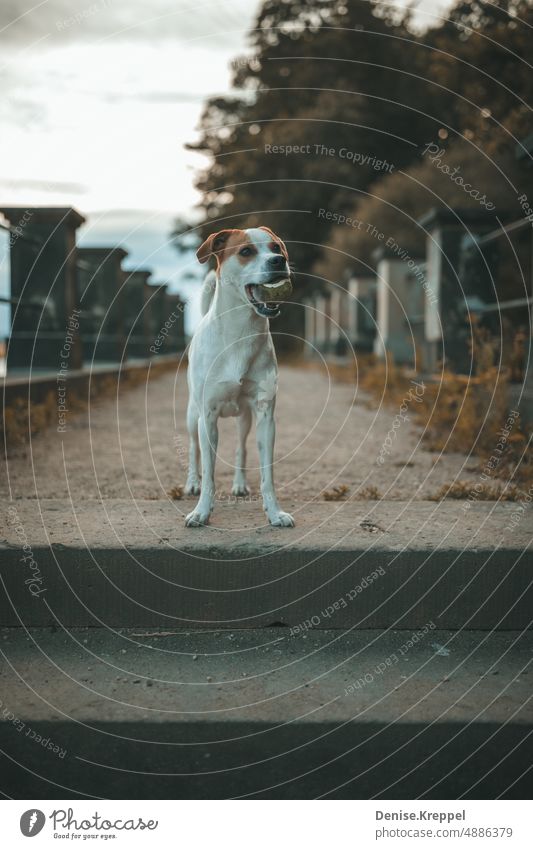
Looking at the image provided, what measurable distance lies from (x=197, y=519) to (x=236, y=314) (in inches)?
37.5

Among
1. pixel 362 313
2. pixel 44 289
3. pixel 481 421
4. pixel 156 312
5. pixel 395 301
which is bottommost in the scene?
pixel 481 421

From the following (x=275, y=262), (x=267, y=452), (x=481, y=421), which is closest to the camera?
(x=275, y=262)

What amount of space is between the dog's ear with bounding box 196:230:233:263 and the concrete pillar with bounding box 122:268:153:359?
17.1 m

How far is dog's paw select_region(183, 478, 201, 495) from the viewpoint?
15.3ft

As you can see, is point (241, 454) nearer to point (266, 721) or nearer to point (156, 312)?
point (266, 721)

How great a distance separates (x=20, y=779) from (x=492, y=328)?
8.58m

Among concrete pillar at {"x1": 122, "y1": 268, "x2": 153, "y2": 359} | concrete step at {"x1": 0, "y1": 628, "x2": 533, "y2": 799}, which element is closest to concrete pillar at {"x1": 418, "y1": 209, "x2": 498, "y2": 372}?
concrete step at {"x1": 0, "y1": 628, "x2": 533, "y2": 799}

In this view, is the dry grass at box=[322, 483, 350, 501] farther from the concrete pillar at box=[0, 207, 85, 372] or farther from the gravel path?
the concrete pillar at box=[0, 207, 85, 372]

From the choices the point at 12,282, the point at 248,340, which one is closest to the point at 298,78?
the point at 12,282

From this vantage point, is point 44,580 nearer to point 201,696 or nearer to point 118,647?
point 118,647

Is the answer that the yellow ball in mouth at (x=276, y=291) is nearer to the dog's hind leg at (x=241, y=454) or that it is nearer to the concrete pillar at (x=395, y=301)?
the dog's hind leg at (x=241, y=454)

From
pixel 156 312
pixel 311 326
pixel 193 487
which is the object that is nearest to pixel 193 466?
pixel 193 487

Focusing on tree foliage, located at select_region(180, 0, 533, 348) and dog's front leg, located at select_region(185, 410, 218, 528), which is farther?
tree foliage, located at select_region(180, 0, 533, 348)

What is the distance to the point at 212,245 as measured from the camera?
373 cm
